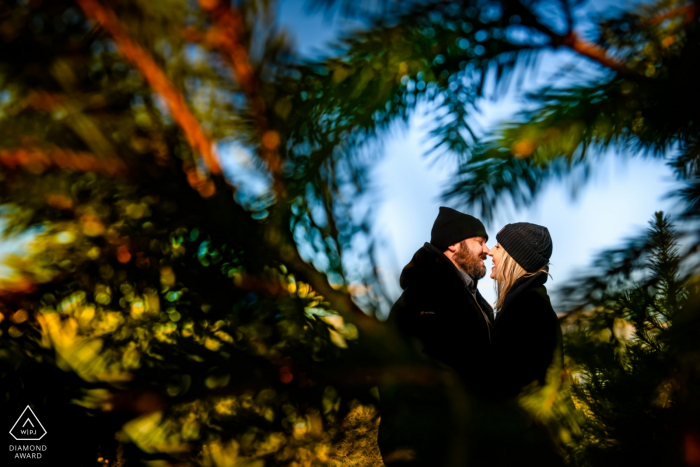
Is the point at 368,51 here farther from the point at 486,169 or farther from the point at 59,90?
the point at 59,90

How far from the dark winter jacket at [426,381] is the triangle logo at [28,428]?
23.3 inches

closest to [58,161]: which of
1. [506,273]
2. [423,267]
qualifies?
[423,267]

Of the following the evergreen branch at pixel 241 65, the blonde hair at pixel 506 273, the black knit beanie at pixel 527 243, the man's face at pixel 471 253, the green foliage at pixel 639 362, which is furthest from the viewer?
the blonde hair at pixel 506 273

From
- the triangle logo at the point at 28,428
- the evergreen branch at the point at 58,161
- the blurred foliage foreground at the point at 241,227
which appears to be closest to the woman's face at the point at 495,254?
the blurred foliage foreground at the point at 241,227

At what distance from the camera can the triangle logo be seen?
680 millimetres

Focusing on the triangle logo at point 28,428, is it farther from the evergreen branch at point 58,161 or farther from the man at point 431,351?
the man at point 431,351

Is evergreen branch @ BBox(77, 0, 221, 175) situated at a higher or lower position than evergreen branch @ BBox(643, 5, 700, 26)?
higher

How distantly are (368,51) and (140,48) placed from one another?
0.32m

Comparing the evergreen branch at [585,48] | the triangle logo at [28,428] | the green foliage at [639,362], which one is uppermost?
the triangle logo at [28,428]

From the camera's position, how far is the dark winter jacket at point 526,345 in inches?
25.1

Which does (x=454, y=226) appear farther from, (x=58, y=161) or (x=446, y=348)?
(x=58, y=161)

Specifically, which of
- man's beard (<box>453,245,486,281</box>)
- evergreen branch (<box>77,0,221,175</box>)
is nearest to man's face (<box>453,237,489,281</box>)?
man's beard (<box>453,245,486,281</box>)

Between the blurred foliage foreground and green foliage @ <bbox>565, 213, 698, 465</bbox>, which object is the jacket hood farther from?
green foliage @ <bbox>565, 213, 698, 465</bbox>

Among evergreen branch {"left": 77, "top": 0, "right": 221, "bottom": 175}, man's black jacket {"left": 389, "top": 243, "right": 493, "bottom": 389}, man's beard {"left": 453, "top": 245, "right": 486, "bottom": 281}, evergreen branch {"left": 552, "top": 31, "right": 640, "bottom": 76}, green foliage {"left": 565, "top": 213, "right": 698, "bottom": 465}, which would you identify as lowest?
green foliage {"left": 565, "top": 213, "right": 698, "bottom": 465}
